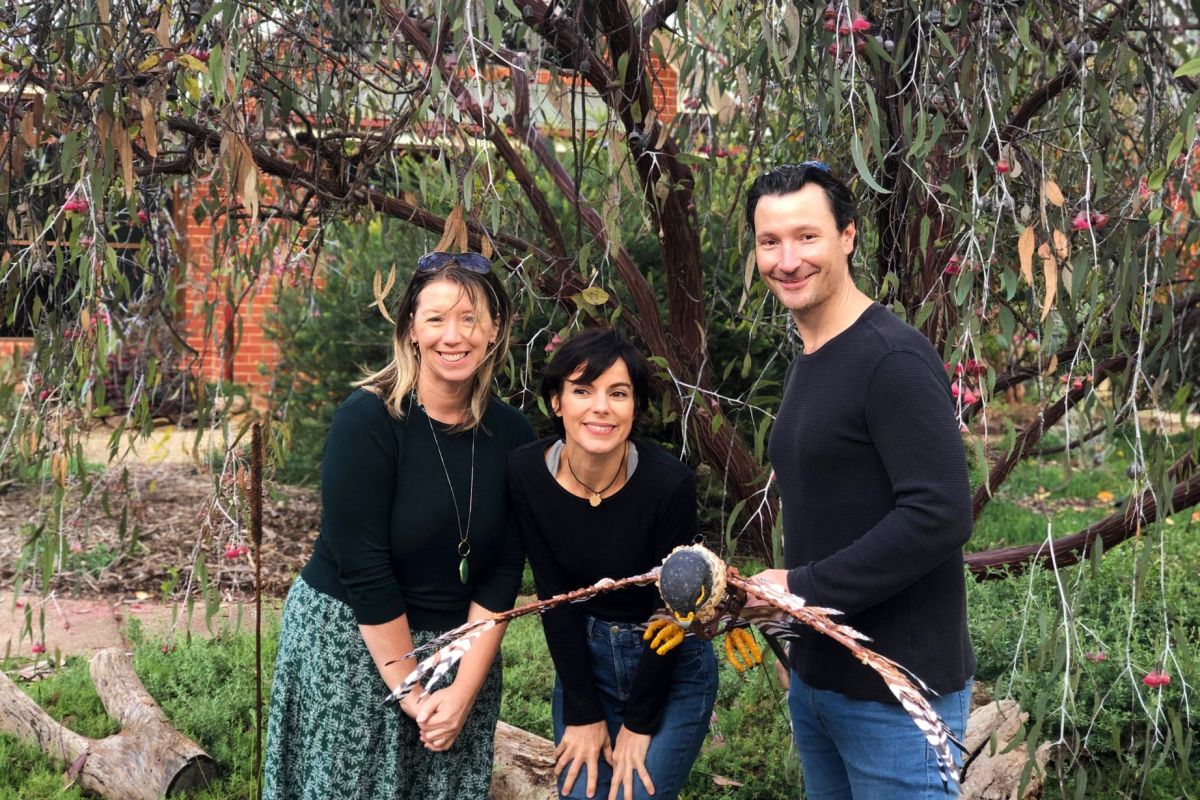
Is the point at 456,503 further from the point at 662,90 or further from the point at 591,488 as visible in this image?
the point at 662,90

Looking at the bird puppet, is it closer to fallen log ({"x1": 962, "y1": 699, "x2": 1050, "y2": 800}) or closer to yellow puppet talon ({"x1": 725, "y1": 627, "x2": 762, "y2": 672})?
yellow puppet talon ({"x1": 725, "y1": 627, "x2": 762, "y2": 672})

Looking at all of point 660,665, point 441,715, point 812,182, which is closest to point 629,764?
point 660,665

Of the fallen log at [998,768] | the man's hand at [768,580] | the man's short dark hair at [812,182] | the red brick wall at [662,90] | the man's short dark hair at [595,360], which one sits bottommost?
the fallen log at [998,768]

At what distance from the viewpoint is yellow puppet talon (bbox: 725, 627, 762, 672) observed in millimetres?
1919

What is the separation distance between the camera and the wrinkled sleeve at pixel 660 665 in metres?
2.33

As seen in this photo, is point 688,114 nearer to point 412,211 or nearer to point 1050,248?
point 412,211

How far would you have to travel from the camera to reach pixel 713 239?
5.83m

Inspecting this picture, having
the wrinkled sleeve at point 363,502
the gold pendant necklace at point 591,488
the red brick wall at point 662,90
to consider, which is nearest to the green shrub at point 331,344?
the red brick wall at point 662,90

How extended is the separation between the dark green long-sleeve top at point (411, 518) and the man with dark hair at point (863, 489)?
2.30 feet

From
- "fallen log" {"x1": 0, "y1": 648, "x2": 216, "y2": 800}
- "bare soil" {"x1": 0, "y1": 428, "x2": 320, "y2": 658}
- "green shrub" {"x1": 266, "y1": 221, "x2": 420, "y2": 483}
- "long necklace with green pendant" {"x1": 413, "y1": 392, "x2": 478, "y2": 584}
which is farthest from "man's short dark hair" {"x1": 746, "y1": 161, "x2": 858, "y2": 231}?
"green shrub" {"x1": 266, "y1": 221, "x2": 420, "y2": 483}

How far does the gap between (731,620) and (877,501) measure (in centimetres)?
29

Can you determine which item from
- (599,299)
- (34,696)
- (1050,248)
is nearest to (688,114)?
(599,299)

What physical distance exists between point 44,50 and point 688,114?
208 centimetres

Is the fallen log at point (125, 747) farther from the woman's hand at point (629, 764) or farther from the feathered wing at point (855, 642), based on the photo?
the feathered wing at point (855, 642)
